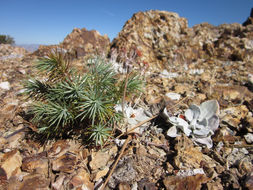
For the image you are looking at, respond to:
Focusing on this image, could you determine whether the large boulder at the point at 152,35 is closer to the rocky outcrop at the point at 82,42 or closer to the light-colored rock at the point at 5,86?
the rocky outcrop at the point at 82,42

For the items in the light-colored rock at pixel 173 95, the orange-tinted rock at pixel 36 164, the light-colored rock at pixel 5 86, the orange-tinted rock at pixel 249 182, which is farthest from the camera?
the light-colored rock at pixel 5 86

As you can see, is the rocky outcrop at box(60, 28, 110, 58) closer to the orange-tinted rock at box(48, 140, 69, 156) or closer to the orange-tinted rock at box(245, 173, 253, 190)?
the orange-tinted rock at box(48, 140, 69, 156)

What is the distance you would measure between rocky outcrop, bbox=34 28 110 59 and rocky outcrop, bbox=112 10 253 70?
90cm

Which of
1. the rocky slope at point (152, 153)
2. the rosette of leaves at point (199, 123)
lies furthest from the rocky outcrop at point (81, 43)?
the rosette of leaves at point (199, 123)

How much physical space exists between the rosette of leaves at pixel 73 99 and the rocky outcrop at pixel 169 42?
300cm

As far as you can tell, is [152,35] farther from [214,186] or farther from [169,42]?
[214,186]

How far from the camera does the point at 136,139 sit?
7.52 feet

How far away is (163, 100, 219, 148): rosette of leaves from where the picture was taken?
229 cm

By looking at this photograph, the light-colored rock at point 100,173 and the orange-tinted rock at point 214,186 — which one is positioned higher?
the orange-tinted rock at point 214,186

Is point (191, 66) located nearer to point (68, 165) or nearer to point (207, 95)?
point (207, 95)

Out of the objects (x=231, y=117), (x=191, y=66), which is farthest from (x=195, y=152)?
(x=191, y=66)

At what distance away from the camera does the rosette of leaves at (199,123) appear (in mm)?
2291

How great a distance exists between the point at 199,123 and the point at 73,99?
6.72 feet

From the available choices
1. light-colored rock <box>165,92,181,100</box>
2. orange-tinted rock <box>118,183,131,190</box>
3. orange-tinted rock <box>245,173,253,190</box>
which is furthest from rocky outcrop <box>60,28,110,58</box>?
orange-tinted rock <box>245,173,253,190</box>
